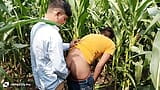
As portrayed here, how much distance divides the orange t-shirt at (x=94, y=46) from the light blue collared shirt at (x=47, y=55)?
0.34 m

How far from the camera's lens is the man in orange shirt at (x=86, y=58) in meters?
2.53

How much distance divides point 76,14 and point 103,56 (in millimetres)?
485

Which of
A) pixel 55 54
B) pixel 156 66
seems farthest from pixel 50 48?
pixel 156 66

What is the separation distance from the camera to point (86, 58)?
2574mm

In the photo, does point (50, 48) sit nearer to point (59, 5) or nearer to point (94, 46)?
point (59, 5)

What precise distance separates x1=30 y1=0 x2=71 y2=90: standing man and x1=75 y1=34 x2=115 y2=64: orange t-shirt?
35 cm

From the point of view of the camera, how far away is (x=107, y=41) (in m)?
2.64

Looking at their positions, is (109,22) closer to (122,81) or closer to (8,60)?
(122,81)

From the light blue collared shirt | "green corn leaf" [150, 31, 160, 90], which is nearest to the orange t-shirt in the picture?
the light blue collared shirt

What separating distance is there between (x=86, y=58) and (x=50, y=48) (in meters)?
0.47

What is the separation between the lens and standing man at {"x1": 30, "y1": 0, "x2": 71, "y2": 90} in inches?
85.2

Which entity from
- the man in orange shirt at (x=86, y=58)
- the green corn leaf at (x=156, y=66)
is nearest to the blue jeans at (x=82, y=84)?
the man in orange shirt at (x=86, y=58)

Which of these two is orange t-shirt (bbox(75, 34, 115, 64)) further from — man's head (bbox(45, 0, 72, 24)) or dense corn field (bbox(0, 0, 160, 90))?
man's head (bbox(45, 0, 72, 24))

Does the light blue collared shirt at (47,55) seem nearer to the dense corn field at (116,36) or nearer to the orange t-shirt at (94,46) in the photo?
the dense corn field at (116,36)
